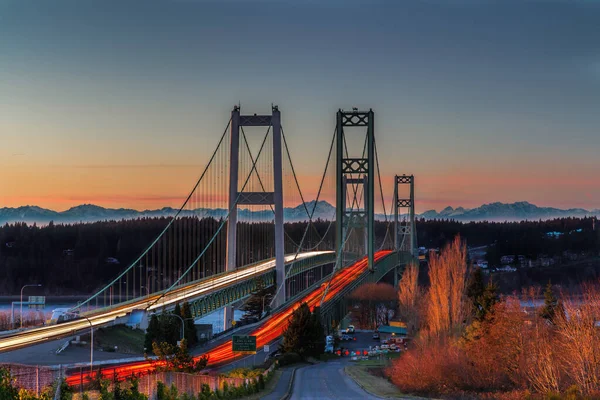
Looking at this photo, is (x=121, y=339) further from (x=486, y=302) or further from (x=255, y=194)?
(x=255, y=194)

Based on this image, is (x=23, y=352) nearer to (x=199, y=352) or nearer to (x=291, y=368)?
(x=199, y=352)

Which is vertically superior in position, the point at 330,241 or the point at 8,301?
the point at 330,241

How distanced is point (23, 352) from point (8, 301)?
124 metres

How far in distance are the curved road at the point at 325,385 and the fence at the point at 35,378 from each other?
13.0 metres

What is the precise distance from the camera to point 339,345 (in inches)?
2913

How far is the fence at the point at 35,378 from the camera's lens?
2837 cm

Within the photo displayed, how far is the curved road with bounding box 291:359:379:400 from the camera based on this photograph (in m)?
40.5

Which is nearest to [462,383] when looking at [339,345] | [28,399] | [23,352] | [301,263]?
[23,352]

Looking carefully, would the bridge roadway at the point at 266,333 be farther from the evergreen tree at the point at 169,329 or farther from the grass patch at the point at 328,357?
the grass patch at the point at 328,357

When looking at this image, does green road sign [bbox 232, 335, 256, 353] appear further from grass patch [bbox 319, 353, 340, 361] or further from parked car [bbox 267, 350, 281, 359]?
grass patch [bbox 319, 353, 340, 361]

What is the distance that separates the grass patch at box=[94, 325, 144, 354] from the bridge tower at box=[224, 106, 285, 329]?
23.4 metres

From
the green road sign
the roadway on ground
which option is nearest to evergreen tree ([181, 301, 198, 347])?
the green road sign

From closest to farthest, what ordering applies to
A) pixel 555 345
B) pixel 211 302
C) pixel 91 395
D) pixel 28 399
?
pixel 28 399
pixel 91 395
pixel 555 345
pixel 211 302

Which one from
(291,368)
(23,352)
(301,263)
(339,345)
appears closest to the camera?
(23,352)
